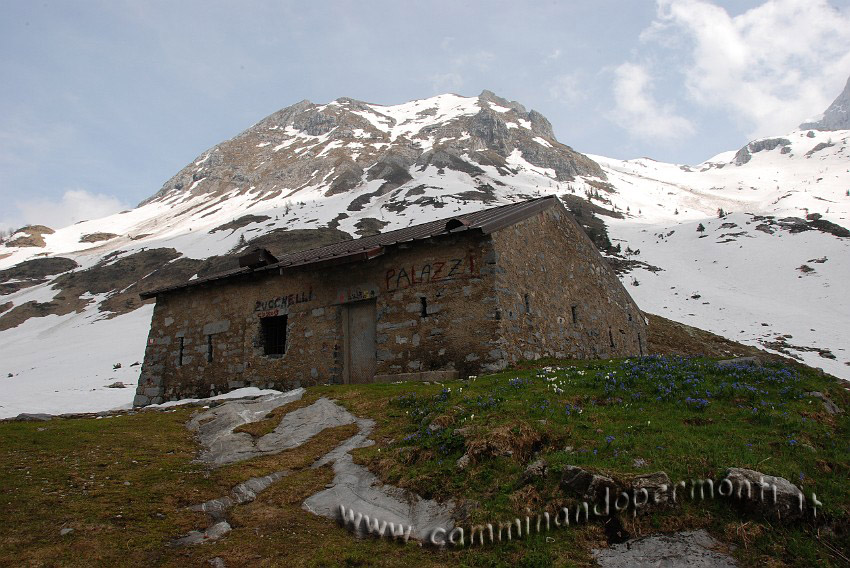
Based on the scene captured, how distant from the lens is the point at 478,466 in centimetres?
727

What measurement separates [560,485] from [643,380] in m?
→ 4.99

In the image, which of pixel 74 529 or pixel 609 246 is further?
pixel 609 246

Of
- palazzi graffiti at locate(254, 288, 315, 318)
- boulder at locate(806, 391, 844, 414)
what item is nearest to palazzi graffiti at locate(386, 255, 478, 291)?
palazzi graffiti at locate(254, 288, 315, 318)

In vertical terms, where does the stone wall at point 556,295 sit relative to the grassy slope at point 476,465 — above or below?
above

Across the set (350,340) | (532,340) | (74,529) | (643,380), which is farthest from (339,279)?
(74,529)

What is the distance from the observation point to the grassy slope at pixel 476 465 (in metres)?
5.59

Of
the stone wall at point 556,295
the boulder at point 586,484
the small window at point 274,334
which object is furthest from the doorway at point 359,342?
the boulder at point 586,484

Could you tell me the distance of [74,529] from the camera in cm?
596

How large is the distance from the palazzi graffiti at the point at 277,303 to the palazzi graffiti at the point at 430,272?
10.5 feet

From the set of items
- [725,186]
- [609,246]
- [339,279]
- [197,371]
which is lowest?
[197,371]

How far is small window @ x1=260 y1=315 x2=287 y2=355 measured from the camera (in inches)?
727

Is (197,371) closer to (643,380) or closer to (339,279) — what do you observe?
(339,279)

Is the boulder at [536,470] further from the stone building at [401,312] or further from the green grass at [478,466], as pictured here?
the stone building at [401,312]

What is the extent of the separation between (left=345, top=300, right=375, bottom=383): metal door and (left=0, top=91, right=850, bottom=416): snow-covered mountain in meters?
11.3
